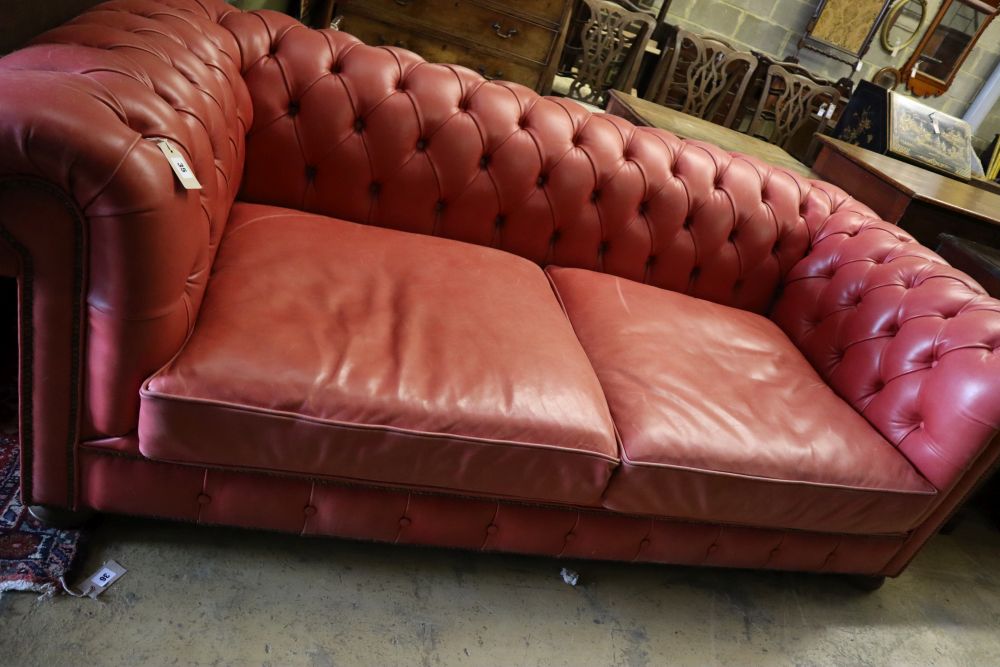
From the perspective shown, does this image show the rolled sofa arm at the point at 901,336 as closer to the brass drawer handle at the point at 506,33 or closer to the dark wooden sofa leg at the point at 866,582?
the dark wooden sofa leg at the point at 866,582

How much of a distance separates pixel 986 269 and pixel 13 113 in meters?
2.19

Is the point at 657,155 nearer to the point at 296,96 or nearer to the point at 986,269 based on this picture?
the point at 296,96

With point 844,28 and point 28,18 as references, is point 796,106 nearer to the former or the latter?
point 844,28

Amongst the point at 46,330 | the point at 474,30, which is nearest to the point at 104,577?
the point at 46,330

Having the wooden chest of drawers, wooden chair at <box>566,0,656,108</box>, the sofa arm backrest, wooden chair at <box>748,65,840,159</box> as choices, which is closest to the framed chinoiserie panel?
wooden chair at <box>748,65,840,159</box>

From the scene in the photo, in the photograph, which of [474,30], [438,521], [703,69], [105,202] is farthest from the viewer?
[703,69]

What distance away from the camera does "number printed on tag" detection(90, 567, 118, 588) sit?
3.32 ft

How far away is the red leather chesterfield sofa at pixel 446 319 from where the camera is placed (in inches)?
33.5

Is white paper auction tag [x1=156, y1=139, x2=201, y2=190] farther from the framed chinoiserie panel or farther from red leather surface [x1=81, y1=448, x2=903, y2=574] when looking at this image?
the framed chinoiserie panel

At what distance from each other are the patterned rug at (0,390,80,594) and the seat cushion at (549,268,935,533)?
93cm

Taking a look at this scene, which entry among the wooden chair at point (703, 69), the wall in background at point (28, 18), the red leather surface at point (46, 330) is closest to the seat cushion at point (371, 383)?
the red leather surface at point (46, 330)

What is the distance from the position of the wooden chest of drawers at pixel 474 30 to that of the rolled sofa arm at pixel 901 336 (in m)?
1.88

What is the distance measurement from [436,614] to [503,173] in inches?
38.7

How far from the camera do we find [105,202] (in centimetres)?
76
